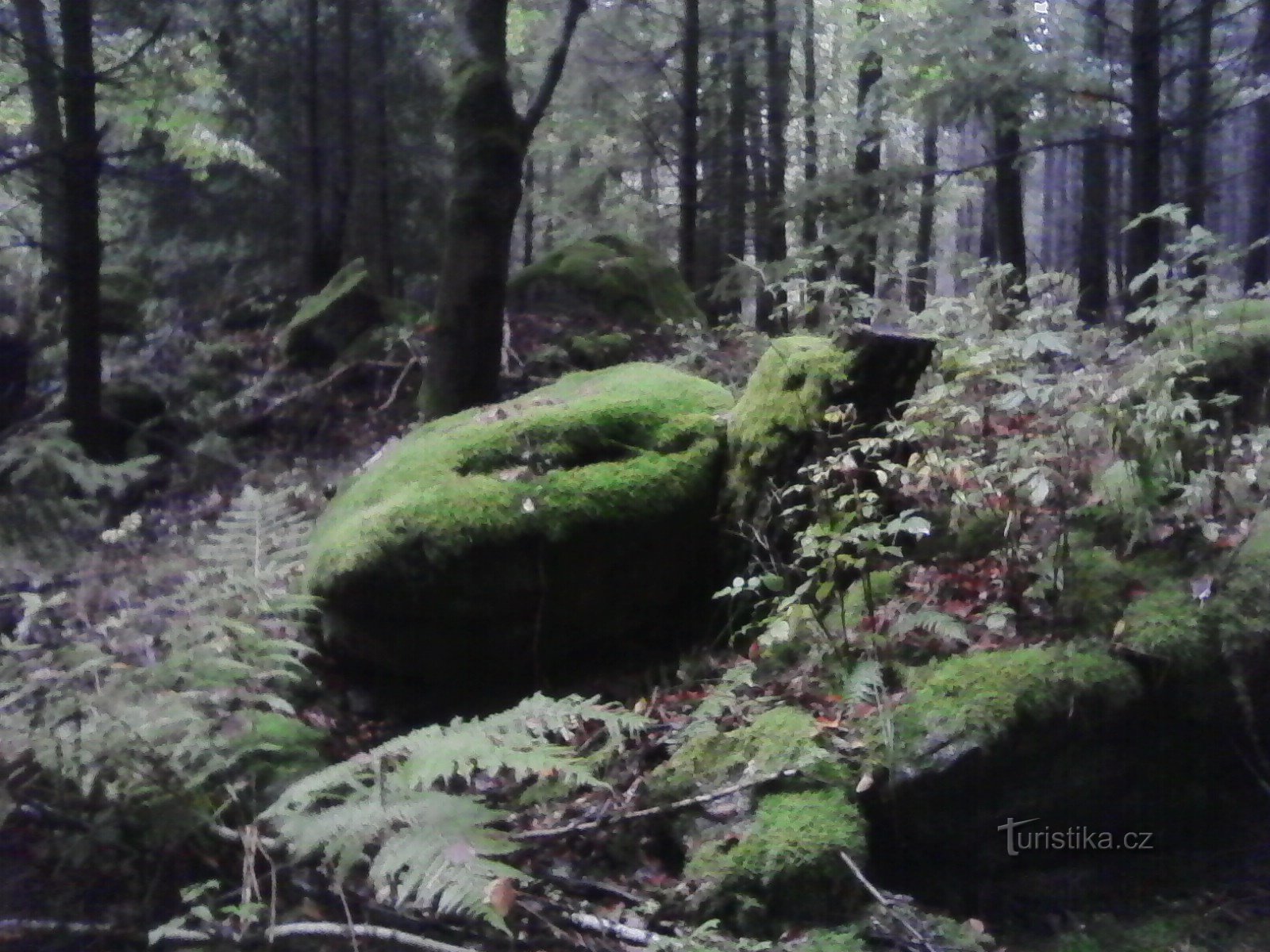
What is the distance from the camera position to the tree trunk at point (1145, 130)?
9719mm

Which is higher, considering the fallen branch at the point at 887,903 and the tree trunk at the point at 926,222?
the tree trunk at the point at 926,222

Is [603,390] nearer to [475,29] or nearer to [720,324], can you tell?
[475,29]

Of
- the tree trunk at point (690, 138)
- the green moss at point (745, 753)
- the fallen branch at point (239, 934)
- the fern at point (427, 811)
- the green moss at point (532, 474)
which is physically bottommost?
the fallen branch at point (239, 934)

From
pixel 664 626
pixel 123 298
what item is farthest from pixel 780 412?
pixel 123 298

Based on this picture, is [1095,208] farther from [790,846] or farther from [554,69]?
[790,846]

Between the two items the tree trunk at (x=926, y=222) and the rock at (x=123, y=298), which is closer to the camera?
the tree trunk at (x=926, y=222)

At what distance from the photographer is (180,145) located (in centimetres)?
1025

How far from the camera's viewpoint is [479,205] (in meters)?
8.20

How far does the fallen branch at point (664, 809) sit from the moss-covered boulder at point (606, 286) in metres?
9.57

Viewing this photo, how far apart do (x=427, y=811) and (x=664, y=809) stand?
46.4 inches

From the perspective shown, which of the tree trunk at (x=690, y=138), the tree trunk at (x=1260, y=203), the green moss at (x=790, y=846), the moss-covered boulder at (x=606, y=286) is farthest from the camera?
the tree trunk at (x=1260, y=203)

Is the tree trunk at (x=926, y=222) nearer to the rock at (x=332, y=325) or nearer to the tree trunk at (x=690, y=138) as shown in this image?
the tree trunk at (x=690, y=138)

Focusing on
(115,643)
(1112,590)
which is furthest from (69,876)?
(1112,590)

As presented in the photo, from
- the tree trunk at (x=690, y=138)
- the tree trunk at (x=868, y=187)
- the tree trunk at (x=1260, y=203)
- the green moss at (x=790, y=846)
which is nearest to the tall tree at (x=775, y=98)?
the tree trunk at (x=690, y=138)
